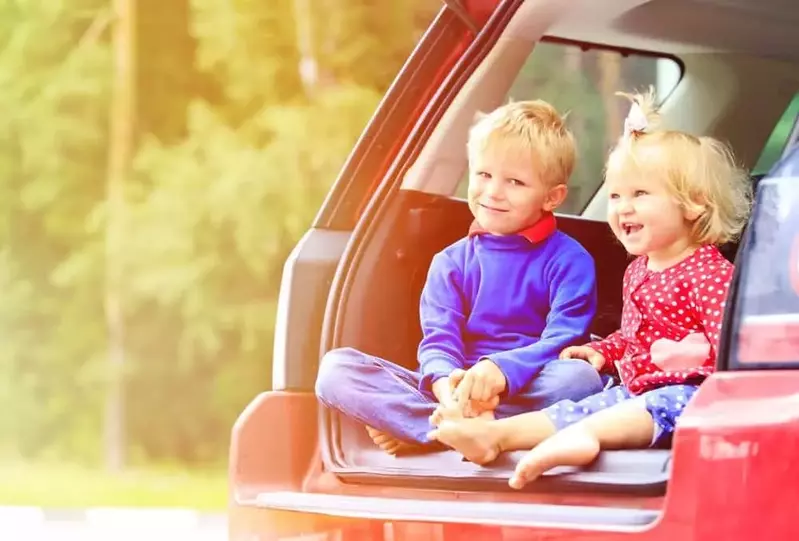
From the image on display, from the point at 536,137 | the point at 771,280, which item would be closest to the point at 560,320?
the point at 536,137

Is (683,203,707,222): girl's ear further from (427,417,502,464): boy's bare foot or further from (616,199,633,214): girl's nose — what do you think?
(427,417,502,464): boy's bare foot

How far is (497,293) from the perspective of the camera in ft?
6.15

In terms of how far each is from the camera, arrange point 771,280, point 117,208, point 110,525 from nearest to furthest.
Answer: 1. point 771,280
2. point 110,525
3. point 117,208

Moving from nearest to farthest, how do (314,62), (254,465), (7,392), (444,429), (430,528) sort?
(430,528), (444,429), (254,465), (314,62), (7,392)

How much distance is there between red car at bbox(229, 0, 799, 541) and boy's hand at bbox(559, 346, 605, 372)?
22 cm

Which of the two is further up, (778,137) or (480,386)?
(778,137)

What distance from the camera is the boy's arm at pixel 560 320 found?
1.77 m

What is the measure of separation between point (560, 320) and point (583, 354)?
0.06 meters

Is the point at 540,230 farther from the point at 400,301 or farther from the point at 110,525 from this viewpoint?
the point at 110,525

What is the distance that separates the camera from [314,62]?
4395 millimetres

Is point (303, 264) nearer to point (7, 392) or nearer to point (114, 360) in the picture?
point (114, 360)

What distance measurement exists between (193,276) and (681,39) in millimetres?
2482

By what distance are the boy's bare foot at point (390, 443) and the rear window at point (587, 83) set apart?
446mm

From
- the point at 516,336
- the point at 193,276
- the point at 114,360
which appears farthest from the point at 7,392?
the point at 516,336
